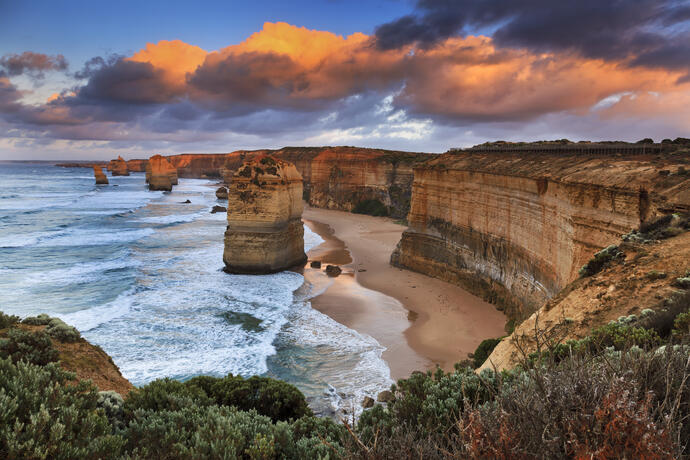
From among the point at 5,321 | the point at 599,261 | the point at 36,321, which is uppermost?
the point at 599,261

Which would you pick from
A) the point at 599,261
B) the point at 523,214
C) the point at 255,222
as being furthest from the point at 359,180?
the point at 599,261

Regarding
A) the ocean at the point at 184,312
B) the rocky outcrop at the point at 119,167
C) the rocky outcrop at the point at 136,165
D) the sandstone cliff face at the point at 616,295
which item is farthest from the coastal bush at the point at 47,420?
the rocky outcrop at the point at 136,165

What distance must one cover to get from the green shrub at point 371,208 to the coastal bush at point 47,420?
167 feet

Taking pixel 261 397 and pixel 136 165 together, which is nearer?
pixel 261 397

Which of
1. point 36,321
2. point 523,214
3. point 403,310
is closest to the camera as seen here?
point 36,321

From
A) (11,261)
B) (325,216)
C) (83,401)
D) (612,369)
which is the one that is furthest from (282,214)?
(325,216)

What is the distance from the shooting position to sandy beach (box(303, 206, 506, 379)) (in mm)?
14289

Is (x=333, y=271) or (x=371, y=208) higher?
(x=371, y=208)

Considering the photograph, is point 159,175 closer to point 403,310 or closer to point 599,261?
point 403,310

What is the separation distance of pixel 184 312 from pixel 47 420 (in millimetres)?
14458

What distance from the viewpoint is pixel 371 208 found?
57.1m

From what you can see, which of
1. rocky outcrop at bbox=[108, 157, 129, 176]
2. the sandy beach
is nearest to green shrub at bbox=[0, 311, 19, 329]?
the sandy beach

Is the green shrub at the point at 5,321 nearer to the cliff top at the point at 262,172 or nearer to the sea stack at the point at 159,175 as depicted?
the cliff top at the point at 262,172

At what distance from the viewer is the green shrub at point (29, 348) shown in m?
5.66
